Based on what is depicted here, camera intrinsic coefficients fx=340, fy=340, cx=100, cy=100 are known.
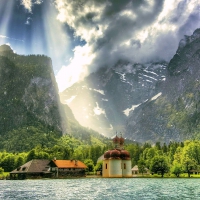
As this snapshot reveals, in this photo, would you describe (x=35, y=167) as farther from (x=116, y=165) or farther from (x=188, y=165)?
(x=188, y=165)

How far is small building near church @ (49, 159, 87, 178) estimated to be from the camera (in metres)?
132

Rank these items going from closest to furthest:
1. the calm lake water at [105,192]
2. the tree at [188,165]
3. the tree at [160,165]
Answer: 1. the calm lake water at [105,192]
2. the tree at [188,165]
3. the tree at [160,165]

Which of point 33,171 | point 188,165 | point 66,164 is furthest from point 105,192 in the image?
point 66,164

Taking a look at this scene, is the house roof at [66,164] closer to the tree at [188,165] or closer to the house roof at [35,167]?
the house roof at [35,167]

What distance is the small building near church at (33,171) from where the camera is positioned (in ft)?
406

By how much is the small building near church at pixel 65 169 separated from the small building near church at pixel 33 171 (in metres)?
2.65

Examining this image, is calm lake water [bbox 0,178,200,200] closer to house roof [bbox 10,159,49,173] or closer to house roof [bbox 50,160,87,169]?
house roof [bbox 10,159,49,173]

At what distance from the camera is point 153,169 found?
122062 mm

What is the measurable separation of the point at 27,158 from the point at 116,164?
48110 millimetres

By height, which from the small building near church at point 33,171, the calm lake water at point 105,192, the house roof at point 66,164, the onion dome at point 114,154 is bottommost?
the calm lake water at point 105,192

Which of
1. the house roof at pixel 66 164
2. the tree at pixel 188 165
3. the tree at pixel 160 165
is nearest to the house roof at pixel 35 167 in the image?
the house roof at pixel 66 164

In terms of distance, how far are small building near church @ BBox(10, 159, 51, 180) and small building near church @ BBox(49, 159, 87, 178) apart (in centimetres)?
265

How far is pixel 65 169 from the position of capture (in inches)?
5305

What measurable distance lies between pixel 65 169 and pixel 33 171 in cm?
1451
